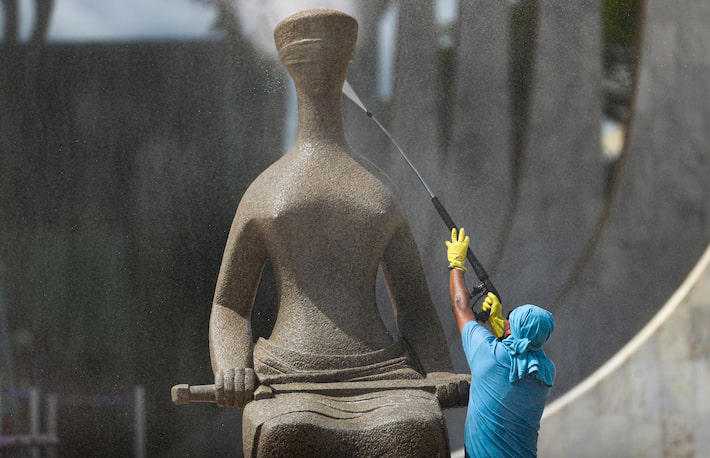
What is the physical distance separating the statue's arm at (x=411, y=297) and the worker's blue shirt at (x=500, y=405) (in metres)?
0.65

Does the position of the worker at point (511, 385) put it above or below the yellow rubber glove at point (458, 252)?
below

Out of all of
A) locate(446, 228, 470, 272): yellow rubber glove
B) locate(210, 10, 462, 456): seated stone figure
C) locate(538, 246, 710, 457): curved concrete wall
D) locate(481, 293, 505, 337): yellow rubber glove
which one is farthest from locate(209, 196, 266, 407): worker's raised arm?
locate(538, 246, 710, 457): curved concrete wall

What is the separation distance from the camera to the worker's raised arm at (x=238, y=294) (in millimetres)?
4070

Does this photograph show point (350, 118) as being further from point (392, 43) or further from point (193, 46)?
point (193, 46)

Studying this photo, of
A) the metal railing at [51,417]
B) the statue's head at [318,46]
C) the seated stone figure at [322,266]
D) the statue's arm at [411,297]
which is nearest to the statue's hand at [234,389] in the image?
the seated stone figure at [322,266]

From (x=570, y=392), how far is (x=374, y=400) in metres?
3.30

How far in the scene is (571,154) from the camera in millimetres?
7062

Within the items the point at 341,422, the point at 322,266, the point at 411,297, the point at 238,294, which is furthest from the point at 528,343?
the point at 238,294

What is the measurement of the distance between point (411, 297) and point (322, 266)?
0.45 meters

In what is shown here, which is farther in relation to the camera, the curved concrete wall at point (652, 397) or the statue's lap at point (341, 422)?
the curved concrete wall at point (652, 397)

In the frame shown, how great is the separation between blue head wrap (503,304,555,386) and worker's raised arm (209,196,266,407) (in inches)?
44.1

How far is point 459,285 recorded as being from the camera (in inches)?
155

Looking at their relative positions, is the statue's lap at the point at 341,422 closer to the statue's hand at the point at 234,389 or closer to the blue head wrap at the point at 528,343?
the statue's hand at the point at 234,389

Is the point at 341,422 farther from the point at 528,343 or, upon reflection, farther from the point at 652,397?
the point at 652,397
